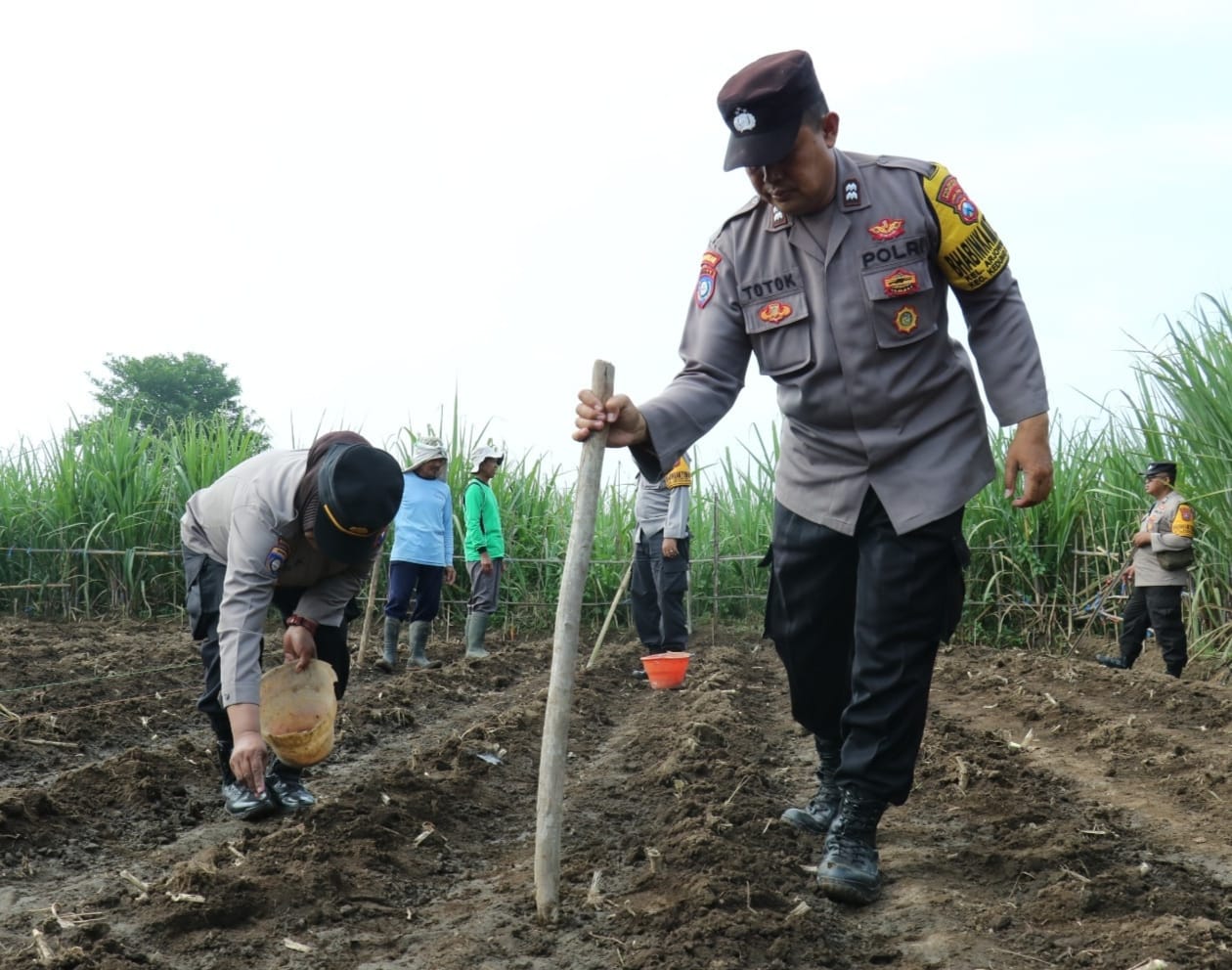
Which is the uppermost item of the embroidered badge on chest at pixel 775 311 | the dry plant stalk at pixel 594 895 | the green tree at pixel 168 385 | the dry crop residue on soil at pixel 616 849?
the green tree at pixel 168 385

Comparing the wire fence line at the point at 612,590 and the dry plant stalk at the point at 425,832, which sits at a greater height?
the wire fence line at the point at 612,590

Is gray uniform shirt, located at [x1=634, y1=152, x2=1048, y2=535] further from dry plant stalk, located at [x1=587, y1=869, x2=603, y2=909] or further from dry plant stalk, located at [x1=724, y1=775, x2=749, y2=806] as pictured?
dry plant stalk, located at [x1=724, y1=775, x2=749, y2=806]

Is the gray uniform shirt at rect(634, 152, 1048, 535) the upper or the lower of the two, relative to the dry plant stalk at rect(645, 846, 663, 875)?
upper

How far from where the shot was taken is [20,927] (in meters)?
2.52

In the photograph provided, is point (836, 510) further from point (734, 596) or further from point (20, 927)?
point (734, 596)

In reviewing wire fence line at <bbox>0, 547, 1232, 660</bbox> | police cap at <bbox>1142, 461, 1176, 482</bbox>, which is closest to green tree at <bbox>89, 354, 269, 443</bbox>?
wire fence line at <bbox>0, 547, 1232, 660</bbox>

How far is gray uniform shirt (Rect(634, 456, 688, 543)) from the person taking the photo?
7.20m

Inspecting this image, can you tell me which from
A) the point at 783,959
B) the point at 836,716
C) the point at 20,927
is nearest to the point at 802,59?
the point at 836,716

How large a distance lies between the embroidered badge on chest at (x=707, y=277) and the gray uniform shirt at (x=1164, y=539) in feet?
17.8

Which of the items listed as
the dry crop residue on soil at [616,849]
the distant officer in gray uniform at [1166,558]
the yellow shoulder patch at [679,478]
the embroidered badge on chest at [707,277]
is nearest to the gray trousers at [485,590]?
the yellow shoulder patch at [679,478]

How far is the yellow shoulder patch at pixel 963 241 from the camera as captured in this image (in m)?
2.45

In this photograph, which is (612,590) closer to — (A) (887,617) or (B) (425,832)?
(B) (425,832)

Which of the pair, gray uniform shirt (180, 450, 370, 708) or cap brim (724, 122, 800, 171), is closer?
cap brim (724, 122, 800, 171)

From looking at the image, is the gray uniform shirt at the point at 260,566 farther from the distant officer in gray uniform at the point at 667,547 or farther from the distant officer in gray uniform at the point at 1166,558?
the distant officer in gray uniform at the point at 1166,558
